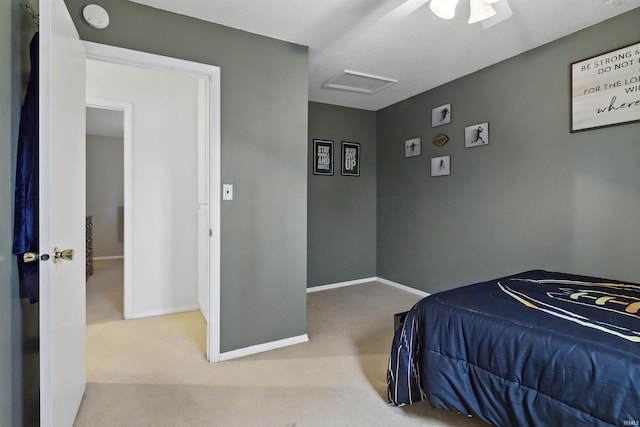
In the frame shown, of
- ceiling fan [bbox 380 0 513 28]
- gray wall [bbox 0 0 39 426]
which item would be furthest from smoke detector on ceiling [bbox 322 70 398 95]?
gray wall [bbox 0 0 39 426]

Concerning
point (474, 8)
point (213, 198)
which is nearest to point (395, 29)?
point (474, 8)

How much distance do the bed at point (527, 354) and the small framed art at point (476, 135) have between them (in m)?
1.70

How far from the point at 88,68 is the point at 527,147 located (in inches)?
155

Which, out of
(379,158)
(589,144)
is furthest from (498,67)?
(379,158)

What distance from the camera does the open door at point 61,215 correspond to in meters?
1.24

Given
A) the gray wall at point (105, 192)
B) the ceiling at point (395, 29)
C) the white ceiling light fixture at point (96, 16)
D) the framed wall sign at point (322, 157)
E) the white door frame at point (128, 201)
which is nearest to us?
the white ceiling light fixture at point (96, 16)

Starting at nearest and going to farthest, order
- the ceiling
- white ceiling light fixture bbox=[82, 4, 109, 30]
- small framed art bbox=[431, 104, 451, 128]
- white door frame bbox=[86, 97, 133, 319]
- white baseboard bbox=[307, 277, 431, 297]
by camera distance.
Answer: white ceiling light fixture bbox=[82, 4, 109, 30] → the ceiling → white door frame bbox=[86, 97, 133, 319] → small framed art bbox=[431, 104, 451, 128] → white baseboard bbox=[307, 277, 431, 297]

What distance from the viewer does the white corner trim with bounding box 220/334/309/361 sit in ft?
7.84

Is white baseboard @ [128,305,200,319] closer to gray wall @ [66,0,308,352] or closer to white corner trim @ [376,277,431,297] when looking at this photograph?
gray wall @ [66,0,308,352]

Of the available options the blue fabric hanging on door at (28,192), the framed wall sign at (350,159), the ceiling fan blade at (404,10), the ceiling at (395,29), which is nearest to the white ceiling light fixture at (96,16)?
the ceiling at (395,29)

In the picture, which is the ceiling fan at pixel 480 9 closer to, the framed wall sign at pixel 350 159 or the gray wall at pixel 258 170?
the gray wall at pixel 258 170

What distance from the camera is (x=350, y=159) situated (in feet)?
14.7

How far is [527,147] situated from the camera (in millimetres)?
2842

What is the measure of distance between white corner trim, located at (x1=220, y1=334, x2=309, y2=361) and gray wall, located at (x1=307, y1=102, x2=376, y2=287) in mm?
1564
